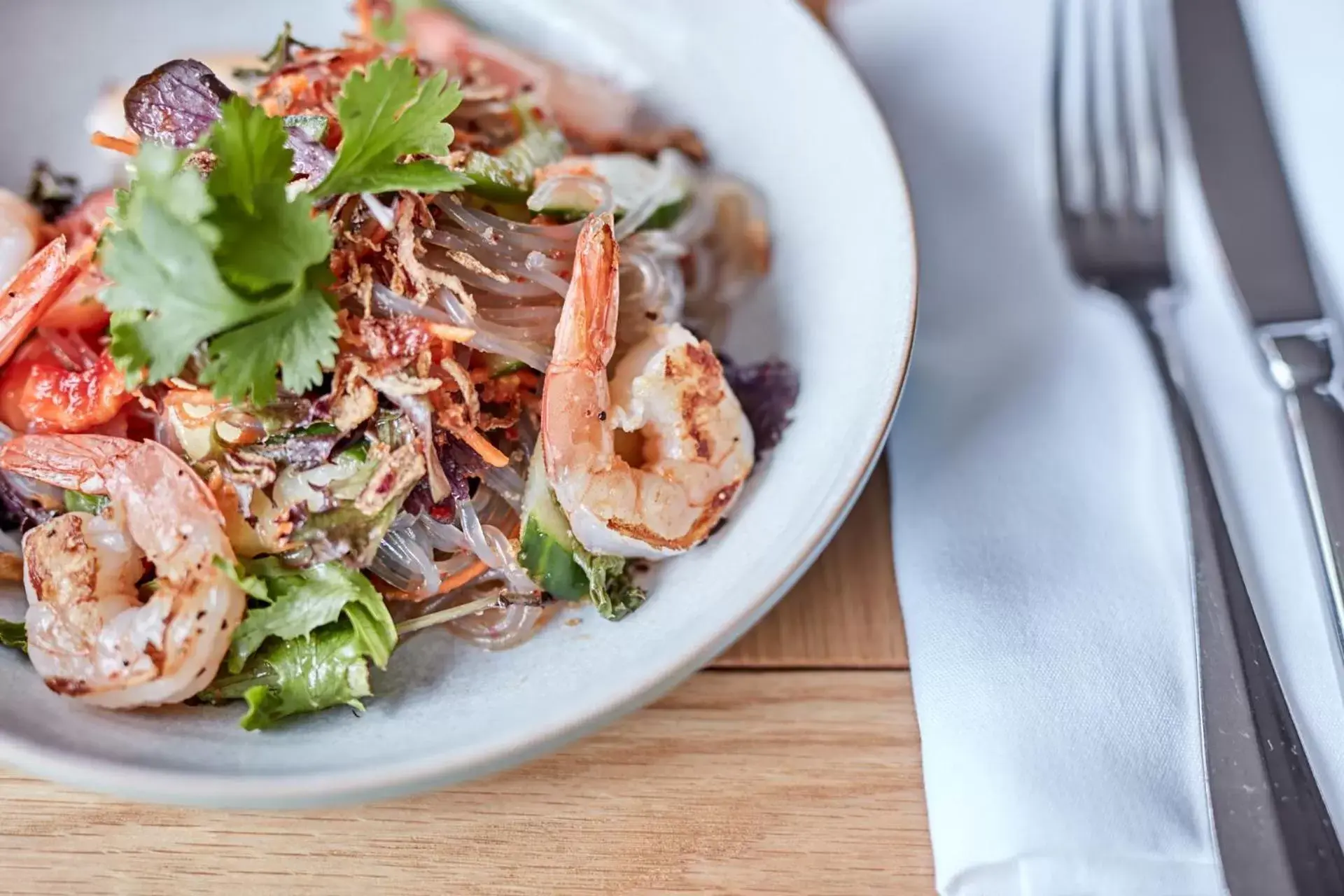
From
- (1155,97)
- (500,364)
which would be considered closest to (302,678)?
(500,364)

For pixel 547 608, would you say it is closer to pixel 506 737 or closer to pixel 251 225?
pixel 506 737

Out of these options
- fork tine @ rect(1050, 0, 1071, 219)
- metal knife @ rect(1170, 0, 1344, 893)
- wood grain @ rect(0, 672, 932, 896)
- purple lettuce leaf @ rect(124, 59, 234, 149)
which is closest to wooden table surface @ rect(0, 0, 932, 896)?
wood grain @ rect(0, 672, 932, 896)

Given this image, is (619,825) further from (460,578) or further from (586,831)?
(460,578)

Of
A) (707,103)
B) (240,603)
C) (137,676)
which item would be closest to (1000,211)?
(707,103)

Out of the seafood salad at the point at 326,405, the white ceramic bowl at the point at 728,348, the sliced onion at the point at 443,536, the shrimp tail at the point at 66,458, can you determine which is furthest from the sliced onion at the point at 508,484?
the shrimp tail at the point at 66,458

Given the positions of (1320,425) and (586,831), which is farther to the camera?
(1320,425)

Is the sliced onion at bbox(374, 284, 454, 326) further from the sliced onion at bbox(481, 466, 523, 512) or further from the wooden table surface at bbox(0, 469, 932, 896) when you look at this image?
the wooden table surface at bbox(0, 469, 932, 896)
